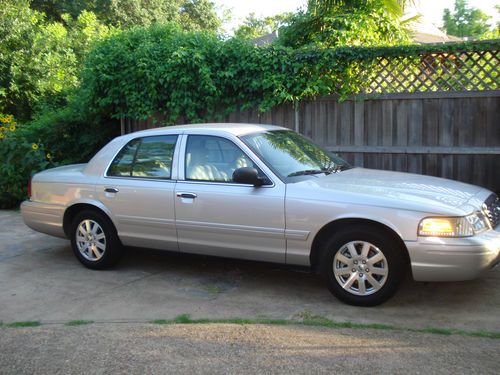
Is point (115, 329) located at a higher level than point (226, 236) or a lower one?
lower

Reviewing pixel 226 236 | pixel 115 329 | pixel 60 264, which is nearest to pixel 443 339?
pixel 226 236

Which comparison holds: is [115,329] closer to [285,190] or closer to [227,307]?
[227,307]

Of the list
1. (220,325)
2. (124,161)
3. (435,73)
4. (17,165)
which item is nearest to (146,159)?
(124,161)

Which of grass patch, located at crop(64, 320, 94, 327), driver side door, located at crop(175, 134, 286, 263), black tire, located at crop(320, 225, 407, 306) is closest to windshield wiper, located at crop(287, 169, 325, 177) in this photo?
driver side door, located at crop(175, 134, 286, 263)

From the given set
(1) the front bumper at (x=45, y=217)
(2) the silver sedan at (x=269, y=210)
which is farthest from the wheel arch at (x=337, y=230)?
(1) the front bumper at (x=45, y=217)

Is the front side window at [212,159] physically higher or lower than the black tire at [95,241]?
higher

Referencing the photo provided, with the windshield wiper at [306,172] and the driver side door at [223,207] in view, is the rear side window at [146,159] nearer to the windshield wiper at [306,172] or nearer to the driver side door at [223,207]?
the driver side door at [223,207]

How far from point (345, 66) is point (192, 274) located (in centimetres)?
436

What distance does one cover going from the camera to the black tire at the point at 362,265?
4.83 m

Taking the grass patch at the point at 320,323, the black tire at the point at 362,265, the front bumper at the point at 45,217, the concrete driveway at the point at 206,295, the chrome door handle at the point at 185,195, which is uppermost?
the chrome door handle at the point at 185,195

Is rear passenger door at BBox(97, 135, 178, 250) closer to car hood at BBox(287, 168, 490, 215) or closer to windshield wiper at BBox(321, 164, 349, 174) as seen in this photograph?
car hood at BBox(287, 168, 490, 215)

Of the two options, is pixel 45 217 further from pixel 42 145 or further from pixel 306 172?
pixel 42 145

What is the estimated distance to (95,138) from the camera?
11477 mm

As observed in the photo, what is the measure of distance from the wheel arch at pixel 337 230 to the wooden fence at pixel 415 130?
13.4 ft
